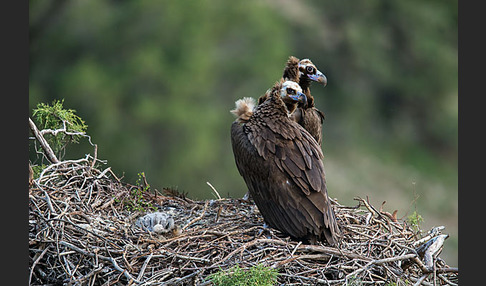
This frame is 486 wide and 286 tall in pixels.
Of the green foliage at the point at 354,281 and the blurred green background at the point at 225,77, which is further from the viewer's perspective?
the blurred green background at the point at 225,77

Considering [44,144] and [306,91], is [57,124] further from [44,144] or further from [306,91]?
[306,91]

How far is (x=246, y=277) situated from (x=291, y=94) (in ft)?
5.19

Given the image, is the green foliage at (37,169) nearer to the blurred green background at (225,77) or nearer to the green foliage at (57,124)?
the green foliage at (57,124)

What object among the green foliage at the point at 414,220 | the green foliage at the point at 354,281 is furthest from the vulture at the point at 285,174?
the green foliage at the point at 414,220

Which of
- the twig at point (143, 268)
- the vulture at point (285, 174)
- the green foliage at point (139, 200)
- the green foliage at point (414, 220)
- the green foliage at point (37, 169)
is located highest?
the green foliage at point (414, 220)

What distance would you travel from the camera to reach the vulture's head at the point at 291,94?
14.0 ft

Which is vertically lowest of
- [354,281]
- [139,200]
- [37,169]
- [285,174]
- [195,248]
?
[37,169]

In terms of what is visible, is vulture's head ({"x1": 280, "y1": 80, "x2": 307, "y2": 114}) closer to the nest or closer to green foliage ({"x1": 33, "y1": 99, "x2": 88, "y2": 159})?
the nest

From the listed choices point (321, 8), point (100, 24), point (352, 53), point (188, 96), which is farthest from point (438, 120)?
point (100, 24)

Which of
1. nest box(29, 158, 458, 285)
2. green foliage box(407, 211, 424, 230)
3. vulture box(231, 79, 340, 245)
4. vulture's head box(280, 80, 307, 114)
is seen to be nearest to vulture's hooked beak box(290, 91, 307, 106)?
vulture's head box(280, 80, 307, 114)

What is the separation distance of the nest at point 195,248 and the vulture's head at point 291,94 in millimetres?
811

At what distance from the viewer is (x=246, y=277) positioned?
3090 millimetres

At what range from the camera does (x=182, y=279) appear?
3.21 metres

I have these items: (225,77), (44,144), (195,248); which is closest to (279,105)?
(195,248)
